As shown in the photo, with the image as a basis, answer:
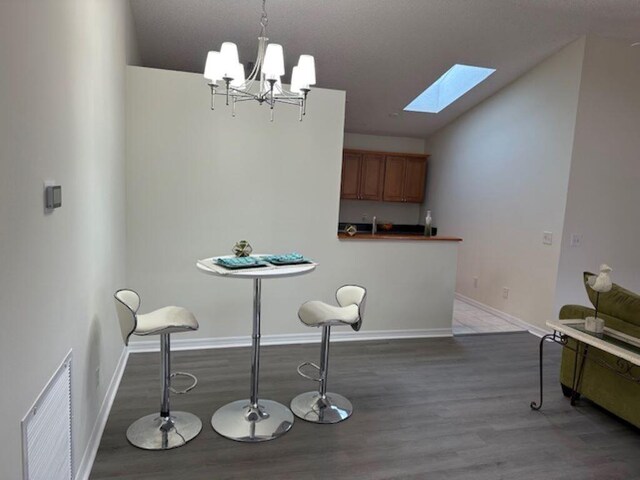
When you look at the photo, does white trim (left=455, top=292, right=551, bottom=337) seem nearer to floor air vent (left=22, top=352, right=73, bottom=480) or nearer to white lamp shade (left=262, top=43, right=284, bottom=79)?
white lamp shade (left=262, top=43, right=284, bottom=79)

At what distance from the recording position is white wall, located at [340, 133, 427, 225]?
6.96m

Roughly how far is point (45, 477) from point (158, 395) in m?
1.44

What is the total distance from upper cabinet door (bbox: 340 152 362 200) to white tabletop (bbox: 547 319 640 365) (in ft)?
14.3

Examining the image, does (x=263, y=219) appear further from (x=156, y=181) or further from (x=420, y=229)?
(x=420, y=229)

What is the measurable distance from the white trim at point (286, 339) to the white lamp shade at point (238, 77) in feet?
7.29

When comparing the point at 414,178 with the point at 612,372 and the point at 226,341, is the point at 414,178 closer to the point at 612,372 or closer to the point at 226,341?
the point at 226,341

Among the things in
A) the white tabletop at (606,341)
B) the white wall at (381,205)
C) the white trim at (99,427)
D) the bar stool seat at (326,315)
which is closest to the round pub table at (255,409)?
the bar stool seat at (326,315)

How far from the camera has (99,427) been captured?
238 cm

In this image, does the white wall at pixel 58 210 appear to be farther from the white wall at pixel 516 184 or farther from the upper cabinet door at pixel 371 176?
the upper cabinet door at pixel 371 176

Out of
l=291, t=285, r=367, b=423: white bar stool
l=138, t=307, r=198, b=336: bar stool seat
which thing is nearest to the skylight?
l=291, t=285, r=367, b=423: white bar stool

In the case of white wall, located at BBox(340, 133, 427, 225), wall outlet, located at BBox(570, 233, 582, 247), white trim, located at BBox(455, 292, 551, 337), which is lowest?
white trim, located at BBox(455, 292, 551, 337)

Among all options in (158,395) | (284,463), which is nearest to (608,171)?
(284,463)

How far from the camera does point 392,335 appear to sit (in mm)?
4262

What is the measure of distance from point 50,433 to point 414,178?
6.32m
